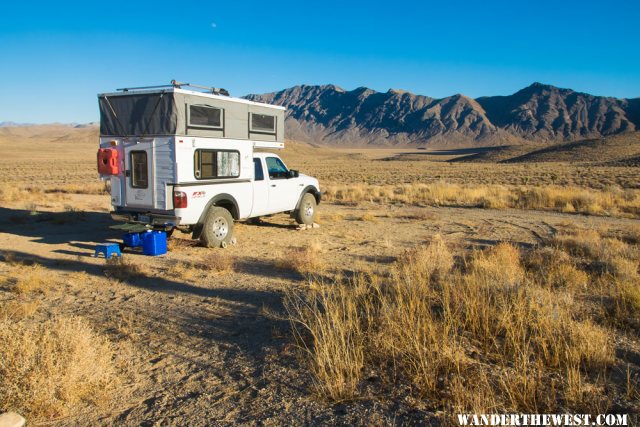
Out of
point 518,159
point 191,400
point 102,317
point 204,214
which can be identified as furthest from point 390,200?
point 518,159

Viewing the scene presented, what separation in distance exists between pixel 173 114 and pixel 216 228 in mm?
2589

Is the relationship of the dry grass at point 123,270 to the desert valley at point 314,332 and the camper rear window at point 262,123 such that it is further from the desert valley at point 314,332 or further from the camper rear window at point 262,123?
the camper rear window at point 262,123

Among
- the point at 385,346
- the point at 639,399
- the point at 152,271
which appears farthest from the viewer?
the point at 152,271

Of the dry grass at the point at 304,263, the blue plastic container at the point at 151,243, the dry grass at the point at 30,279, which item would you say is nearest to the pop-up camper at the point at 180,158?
the blue plastic container at the point at 151,243

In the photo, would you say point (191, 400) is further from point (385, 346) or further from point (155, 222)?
point (155, 222)

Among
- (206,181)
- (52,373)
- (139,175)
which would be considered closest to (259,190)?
(206,181)

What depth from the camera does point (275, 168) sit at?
12.1 meters

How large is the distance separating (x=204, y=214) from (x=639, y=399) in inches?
311

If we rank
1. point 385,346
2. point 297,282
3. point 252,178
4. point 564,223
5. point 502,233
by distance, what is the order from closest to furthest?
point 385,346, point 297,282, point 252,178, point 502,233, point 564,223

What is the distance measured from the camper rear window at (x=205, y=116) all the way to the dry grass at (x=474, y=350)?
15.9ft

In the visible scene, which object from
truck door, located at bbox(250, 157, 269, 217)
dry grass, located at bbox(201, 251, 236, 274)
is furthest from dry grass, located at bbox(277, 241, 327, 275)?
truck door, located at bbox(250, 157, 269, 217)

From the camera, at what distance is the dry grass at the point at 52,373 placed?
3705 millimetres

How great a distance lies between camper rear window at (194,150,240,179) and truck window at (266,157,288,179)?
1468 mm

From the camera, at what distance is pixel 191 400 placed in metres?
4.00
